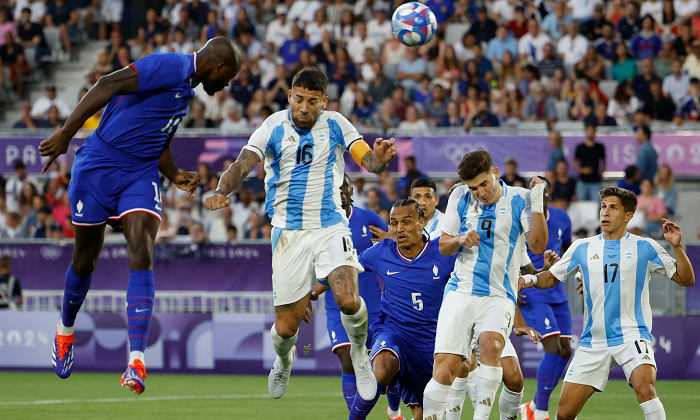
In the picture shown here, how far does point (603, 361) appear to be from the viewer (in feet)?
27.3

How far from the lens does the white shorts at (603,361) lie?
8.24 meters

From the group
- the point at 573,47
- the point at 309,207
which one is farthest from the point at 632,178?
the point at 309,207

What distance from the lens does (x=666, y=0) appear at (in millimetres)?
20750

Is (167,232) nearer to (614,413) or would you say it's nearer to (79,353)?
(79,353)

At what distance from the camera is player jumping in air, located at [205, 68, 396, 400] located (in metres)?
8.46

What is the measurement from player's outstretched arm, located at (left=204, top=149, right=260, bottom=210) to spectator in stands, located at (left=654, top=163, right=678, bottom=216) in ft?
34.3

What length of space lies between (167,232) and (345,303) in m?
10.4

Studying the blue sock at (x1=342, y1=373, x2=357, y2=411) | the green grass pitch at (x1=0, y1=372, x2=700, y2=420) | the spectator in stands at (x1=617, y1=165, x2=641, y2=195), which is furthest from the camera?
the spectator in stands at (x1=617, y1=165, x2=641, y2=195)

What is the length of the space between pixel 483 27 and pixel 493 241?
1341cm

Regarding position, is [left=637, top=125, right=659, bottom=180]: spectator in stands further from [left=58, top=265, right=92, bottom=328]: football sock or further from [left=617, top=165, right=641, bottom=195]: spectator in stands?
[left=58, top=265, right=92, bottom=328]: football sock

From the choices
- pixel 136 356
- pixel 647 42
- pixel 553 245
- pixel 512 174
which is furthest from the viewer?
pixel 647 42

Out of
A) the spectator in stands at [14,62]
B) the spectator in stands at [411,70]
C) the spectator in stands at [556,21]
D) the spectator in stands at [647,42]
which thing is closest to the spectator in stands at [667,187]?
the spectator in stands at [647,42]

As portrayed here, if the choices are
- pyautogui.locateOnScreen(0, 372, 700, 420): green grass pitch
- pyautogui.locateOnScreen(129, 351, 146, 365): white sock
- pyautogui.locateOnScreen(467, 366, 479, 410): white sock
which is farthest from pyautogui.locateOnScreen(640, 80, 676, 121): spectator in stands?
pyautogui.locateOnScreen(129, 351, 146, 365): white sock

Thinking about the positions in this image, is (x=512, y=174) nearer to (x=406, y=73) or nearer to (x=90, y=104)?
(x=406, y=73)
